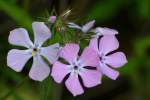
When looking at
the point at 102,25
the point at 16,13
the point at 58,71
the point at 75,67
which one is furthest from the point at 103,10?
the point at 58,71

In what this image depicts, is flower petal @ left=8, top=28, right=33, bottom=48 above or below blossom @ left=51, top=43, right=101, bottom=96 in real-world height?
above

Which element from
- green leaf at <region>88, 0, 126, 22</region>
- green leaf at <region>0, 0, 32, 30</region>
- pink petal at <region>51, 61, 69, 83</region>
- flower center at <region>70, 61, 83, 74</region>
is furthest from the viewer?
green leaf at <region>88, 0, 126, 22</region>

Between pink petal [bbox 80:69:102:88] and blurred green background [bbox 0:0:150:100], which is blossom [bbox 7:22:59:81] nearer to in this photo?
pink petal [bbox 80:69:102:88]

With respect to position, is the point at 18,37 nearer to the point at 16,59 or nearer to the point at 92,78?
the point at 16,59

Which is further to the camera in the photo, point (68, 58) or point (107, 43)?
point (107, 43)

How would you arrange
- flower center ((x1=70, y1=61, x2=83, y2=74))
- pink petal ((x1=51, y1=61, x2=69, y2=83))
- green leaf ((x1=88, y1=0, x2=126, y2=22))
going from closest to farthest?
pink petal ((x1=51, y1=61, x2=69, y2=83)), flower center ((x1=70, y1=61, x2=83, y2=74)), green leaf ((x1=88, y1=0, x2=126, y2=22))

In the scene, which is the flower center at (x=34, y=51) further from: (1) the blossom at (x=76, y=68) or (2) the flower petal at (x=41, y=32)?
(1) the blossom at (x=76, y=68)

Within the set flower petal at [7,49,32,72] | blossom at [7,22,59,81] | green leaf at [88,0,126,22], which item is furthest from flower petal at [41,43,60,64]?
green leaf at [88,0,126,22]

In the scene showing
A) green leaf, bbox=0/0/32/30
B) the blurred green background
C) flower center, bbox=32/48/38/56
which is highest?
green leaf, bbox=0/0/32/30
